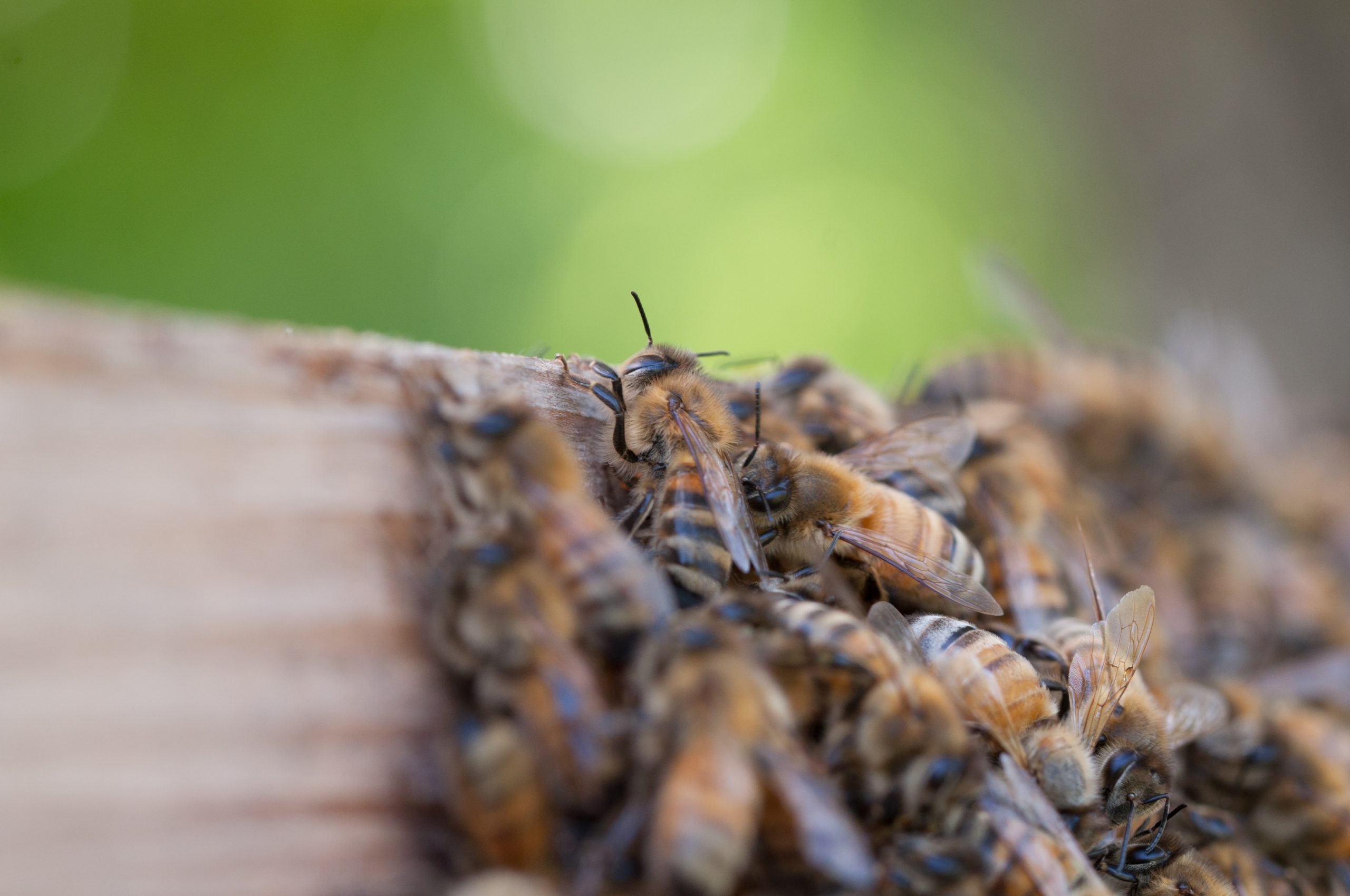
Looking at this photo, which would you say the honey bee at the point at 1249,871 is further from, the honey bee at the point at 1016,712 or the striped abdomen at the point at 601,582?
the striped abdomen at the point at 601,582

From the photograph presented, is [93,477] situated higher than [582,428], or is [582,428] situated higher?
[582,428]

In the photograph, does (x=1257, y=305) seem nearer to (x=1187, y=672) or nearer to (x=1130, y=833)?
(x=1187, y=672)

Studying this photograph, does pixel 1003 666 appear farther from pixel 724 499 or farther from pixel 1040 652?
pixel 724 499

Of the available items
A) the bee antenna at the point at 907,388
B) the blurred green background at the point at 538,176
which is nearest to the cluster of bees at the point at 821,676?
the bee antenna at the point at 907,388

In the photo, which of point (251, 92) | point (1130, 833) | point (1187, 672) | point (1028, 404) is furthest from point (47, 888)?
point (251, 92)

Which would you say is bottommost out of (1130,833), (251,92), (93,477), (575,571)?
(1130,833)

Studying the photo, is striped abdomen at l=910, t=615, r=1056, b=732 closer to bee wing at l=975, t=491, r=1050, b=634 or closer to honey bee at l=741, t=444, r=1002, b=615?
honey bee at l=741, t=444, r=1002, b=615

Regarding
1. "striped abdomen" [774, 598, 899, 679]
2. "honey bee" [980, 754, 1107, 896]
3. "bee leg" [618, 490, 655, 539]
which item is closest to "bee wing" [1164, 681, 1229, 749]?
"honey bee" [980, 754, 1107, 896]

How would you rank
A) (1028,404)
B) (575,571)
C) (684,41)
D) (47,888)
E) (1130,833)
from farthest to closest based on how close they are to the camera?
(684,41)
(1028,404)
(1130,833)
(575,571)
(47,888)
